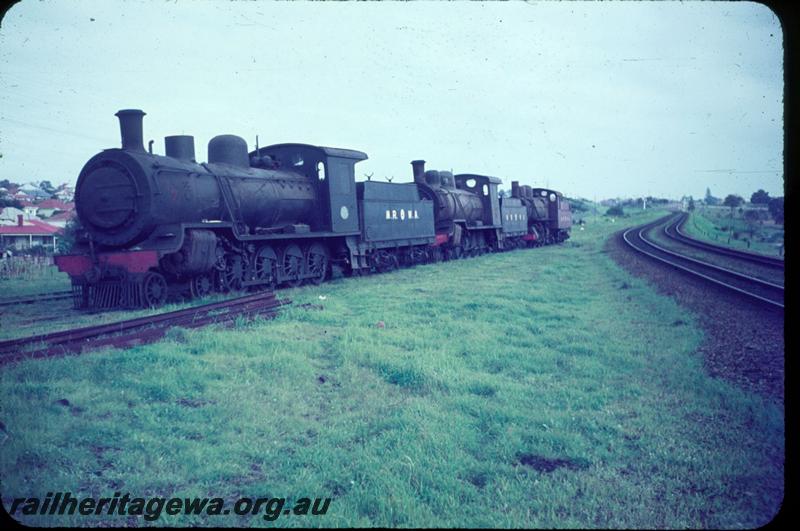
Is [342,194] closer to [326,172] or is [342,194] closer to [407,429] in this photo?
[326,172]

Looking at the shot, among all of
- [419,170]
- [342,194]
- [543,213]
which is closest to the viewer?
[342,194]

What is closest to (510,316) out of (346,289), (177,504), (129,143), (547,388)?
(547,388)

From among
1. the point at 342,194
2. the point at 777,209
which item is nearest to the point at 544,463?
the point at 342,194

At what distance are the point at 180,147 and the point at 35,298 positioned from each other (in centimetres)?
559

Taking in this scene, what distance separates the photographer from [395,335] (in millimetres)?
8477

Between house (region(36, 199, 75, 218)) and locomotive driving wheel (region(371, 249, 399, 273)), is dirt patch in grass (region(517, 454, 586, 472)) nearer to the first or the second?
locomotive driving wheel (region(371, 249, 399, 273))

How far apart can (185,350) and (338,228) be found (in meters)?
9.67

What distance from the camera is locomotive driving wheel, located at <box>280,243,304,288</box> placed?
49.3ft

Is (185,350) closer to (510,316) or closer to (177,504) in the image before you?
(177,504)

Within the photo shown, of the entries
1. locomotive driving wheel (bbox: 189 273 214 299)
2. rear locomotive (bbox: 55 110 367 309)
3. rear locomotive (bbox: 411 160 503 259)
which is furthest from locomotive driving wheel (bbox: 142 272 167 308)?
rear locomotive (bbox: 411 160 503 259)

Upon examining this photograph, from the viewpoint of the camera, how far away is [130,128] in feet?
37.2

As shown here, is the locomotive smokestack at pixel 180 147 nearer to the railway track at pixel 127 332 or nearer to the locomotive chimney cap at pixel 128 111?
the locomotive chimney cap at pixel 128 111

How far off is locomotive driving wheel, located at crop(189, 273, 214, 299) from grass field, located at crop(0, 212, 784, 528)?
15.4ft

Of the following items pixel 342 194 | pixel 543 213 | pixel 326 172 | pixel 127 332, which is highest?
pixel 326 172
